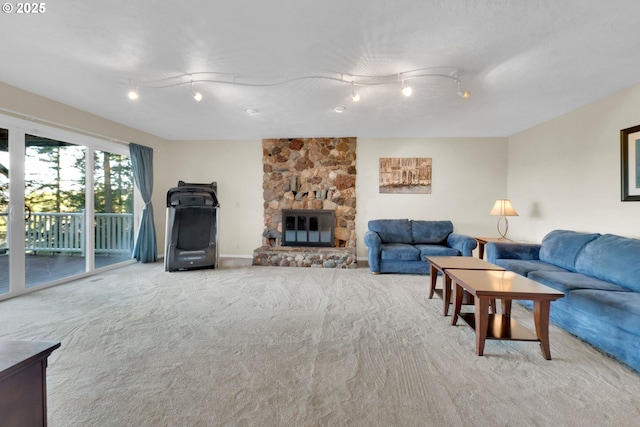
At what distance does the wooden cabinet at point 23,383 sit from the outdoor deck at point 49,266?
10.8 feet

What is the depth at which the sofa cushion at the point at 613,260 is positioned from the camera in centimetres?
233

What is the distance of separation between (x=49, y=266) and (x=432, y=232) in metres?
5.77

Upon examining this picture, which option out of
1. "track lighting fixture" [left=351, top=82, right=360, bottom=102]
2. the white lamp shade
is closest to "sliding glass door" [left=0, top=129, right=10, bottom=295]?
"track lighting fixture" [left=351, top=82, right=360, bottom=102]

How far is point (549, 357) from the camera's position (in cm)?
194

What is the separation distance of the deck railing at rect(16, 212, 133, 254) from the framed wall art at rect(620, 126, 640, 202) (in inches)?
266

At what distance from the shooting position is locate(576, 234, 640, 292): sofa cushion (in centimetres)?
233

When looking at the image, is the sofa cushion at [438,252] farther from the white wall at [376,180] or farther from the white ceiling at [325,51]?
the white ceiling at [325,51]

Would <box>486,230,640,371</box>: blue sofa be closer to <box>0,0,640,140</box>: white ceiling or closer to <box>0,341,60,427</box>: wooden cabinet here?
<box>0,0,640,140</box>: white ceiling

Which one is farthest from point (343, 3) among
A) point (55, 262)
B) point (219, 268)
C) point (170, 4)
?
point (55, 262)

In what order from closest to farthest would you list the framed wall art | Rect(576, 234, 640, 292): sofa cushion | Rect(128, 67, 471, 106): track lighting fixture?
1. Rect(576, 234, 640, 292): sofa cushion
2. Rect(128, 67, 471, 106): track lighting fixture
3. the framed wall art

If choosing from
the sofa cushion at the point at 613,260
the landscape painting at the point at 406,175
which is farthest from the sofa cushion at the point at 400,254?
the sofa cushion at the point at 613,260

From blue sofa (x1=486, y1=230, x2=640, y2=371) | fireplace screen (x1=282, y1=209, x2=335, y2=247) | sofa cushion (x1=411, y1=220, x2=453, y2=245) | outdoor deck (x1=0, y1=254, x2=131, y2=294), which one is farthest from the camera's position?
fireplace screen (x1=282, y1=209, x2=335, y2=247)

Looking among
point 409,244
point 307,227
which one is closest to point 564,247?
point 409,244

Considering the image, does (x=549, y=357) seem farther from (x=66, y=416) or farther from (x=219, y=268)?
(x=219, y=268)
